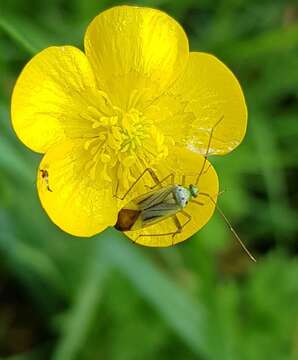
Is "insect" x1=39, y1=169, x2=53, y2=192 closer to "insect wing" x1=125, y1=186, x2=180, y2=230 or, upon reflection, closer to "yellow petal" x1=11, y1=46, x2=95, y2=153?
"yellow petal" x1=11, y1=46, x2=95, y2=153

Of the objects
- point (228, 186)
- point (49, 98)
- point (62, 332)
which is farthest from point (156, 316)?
point (49, 98)

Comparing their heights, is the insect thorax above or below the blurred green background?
above

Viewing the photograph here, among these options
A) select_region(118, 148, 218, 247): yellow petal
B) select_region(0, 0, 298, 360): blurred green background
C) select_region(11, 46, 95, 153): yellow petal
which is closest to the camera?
select_region(11, 46, 95, 153): yellow petal

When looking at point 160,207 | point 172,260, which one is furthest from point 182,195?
point 172,260

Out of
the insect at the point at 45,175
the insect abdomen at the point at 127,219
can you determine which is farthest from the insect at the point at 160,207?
the insect at the point at 45,175

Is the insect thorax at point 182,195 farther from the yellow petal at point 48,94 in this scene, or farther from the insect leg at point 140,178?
the yellow petal at point 48,94

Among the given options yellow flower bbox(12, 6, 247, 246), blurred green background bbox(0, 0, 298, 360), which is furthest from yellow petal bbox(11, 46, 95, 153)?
blurred green background bbox(0, 0, 298, 360)

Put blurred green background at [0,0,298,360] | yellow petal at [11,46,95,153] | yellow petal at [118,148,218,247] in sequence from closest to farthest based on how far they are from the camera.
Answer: yellow petal at [11,46,95,153], yellow petal at [118,148,218,247], blurred green background at [0,0,298,360]
